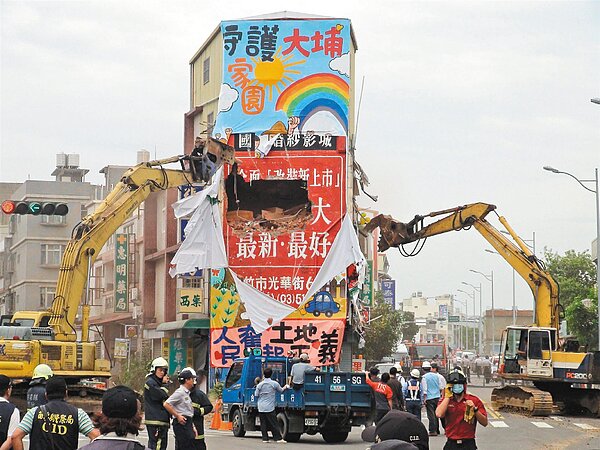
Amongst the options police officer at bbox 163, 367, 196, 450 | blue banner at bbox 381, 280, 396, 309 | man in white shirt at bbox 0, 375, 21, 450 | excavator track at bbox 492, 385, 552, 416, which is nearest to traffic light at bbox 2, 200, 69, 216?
police officer at bbox 163, 367, 196, 450

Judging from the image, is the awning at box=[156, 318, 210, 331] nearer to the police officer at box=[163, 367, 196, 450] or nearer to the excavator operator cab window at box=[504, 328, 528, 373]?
the excavator operator cab window at box=[504, 328, 528, 373]

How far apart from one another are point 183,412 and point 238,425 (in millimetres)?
11923

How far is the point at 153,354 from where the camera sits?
2361 inches

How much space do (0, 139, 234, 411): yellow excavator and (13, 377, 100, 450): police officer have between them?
19.9 metres

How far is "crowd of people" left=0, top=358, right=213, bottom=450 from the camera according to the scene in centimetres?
664

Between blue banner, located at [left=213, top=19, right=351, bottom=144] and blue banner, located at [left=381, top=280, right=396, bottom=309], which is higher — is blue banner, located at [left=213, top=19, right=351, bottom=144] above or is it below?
above

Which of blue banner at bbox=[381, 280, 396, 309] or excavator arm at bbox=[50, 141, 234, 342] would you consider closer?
excavator arm at bbox=[50, 141, 234, 342]

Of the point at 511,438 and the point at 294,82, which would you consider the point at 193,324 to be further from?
the point at 511,438

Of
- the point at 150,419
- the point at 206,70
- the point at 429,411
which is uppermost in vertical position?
the point at 206,70

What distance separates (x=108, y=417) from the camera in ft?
21.7

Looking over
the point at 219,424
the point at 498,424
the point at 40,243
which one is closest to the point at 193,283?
the point at 219,424

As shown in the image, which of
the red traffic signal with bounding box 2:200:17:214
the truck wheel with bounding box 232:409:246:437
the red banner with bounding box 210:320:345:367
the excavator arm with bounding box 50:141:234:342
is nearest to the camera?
the truck wheel with bounding box 232:409:246:437

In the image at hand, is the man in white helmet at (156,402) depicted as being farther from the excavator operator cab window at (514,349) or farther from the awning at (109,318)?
the awning at (109,318)

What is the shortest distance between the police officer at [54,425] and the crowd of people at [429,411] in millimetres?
2487
